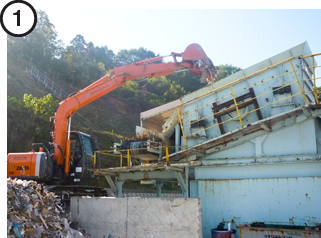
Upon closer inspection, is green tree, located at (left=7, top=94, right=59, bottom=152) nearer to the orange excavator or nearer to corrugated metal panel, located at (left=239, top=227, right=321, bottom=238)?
the orange excavator

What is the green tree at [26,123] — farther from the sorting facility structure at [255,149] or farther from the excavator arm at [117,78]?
the sorting facility structure at [255,149]

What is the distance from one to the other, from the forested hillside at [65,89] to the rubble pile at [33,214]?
1107 centimetres

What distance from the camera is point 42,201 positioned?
7.07 metres

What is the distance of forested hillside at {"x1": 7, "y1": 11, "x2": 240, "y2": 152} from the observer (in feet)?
58.4

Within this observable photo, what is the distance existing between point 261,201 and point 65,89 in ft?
100

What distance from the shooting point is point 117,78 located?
11.3m

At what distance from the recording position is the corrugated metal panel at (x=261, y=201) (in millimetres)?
7926

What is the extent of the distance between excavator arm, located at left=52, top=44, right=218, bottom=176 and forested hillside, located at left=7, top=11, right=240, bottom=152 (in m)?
7.47

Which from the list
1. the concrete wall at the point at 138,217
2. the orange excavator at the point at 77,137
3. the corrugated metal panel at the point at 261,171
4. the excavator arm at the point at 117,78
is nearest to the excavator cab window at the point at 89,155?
the orange excavator at the point at 77,137

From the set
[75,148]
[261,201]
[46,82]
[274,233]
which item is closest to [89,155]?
[75,148]

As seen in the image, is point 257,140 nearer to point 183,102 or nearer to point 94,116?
point 183,102

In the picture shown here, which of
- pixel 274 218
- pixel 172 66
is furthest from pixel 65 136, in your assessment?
pixel 274 218

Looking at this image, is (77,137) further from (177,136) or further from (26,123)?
(26,123)

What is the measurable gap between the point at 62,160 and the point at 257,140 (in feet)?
22.5
